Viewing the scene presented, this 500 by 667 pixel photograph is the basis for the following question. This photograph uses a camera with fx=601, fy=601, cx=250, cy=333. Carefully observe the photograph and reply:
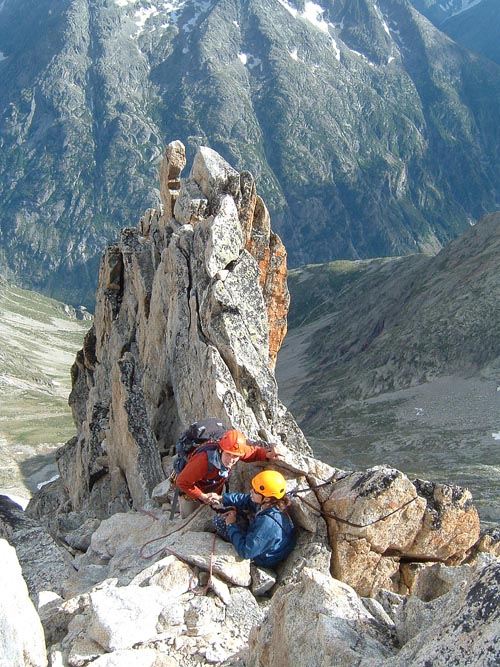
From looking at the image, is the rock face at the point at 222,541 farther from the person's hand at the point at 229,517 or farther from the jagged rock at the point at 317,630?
the person's hand at the point at 229,517

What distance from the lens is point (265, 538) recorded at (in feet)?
46.4

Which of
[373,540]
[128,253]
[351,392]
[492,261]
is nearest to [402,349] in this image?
[351,392]

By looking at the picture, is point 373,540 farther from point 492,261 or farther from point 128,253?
point 492,261

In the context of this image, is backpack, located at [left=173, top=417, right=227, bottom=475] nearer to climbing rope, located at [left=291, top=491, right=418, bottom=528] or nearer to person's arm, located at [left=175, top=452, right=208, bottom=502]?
person's arm, located at [left=175, top=452, right=208, bottom=502]

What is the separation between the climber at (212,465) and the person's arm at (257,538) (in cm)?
172

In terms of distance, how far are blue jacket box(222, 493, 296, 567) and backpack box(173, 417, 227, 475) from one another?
3.39m

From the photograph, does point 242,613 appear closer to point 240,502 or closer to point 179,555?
point 179,555

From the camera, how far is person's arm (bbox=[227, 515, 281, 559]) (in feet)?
45.9

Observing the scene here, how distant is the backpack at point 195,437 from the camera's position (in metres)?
17.7

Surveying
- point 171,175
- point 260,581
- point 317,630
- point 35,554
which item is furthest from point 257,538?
point 171,175

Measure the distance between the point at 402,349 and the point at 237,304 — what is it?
295 feet

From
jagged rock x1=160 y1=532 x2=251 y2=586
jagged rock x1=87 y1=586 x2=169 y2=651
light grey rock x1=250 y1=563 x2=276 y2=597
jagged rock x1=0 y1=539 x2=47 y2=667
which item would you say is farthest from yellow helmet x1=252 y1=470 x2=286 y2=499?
jagged rock x1=0 y1=539 x2=47 y2=667

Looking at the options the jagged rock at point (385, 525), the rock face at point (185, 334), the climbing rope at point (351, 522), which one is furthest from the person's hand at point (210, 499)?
the rock face at point (185, 334)

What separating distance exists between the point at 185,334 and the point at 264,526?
14.3 meters
